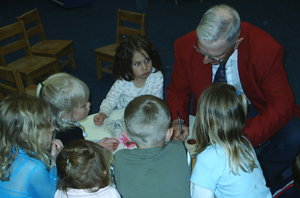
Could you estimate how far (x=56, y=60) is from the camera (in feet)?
11.5

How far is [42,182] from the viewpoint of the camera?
1431 mm

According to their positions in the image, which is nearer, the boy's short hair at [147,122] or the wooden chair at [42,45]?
the boy's short hair at [147,122]

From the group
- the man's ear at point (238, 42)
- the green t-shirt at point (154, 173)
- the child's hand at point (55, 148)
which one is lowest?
the child's hand at point (55, 148)

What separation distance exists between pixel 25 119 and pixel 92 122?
0.56 meters

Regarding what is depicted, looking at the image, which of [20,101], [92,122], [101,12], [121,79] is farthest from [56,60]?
[101,12]

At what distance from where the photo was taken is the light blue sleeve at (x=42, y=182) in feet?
4.61

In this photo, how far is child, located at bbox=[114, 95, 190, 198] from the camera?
48.4 inches

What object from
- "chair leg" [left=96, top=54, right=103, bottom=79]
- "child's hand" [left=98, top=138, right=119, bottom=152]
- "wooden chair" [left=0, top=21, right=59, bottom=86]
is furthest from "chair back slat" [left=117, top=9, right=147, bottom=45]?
"child's hand" [left=98, top=138, right=119, bottom=152]

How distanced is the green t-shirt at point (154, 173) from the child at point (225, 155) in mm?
108

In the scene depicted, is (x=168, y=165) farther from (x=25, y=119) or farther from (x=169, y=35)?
(x=169, y=35)

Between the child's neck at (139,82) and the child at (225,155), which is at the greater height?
the child at (225,155)

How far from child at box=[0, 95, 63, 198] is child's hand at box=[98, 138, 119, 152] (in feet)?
1.00

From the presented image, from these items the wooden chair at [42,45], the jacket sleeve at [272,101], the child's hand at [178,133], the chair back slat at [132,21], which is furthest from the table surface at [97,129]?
the wooden chair at [42,45]

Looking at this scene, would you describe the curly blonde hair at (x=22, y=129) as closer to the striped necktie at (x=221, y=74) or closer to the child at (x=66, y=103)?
the child at (x=66, y=103)
